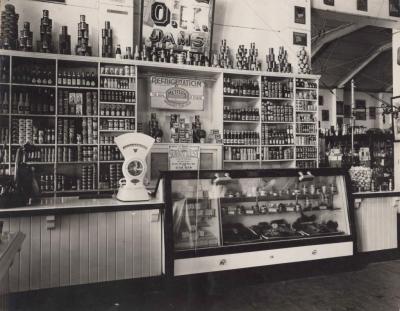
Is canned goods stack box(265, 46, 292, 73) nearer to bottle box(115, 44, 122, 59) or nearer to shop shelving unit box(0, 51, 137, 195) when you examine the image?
shop shelving unit box(0, 51, 137, 195)

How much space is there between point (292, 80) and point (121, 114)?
2779 mm

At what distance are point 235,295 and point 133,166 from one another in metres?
1.45

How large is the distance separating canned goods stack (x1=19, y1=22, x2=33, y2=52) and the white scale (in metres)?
2.15

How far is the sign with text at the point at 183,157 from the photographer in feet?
16.1

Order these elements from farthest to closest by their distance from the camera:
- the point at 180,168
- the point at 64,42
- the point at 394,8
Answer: the point at 394,8 < the point at 180,168 < the point at 64,42

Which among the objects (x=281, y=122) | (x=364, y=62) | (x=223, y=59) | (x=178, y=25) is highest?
(x=364, y=62)

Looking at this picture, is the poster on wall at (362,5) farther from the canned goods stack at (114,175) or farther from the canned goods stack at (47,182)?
the canned goods stack at (47,182)

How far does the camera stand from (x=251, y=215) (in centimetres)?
349

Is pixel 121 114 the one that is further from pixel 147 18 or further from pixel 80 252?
pixel 80 252

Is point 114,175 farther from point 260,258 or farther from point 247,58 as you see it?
point 247,58

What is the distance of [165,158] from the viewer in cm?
488

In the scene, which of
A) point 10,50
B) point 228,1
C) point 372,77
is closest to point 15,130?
point 10,50

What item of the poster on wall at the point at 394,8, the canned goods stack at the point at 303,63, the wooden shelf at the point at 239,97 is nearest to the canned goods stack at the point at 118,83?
the wooden shelf at the point at 239,97

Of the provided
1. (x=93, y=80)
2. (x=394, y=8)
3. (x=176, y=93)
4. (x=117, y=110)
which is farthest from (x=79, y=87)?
(x=394, y=8)
